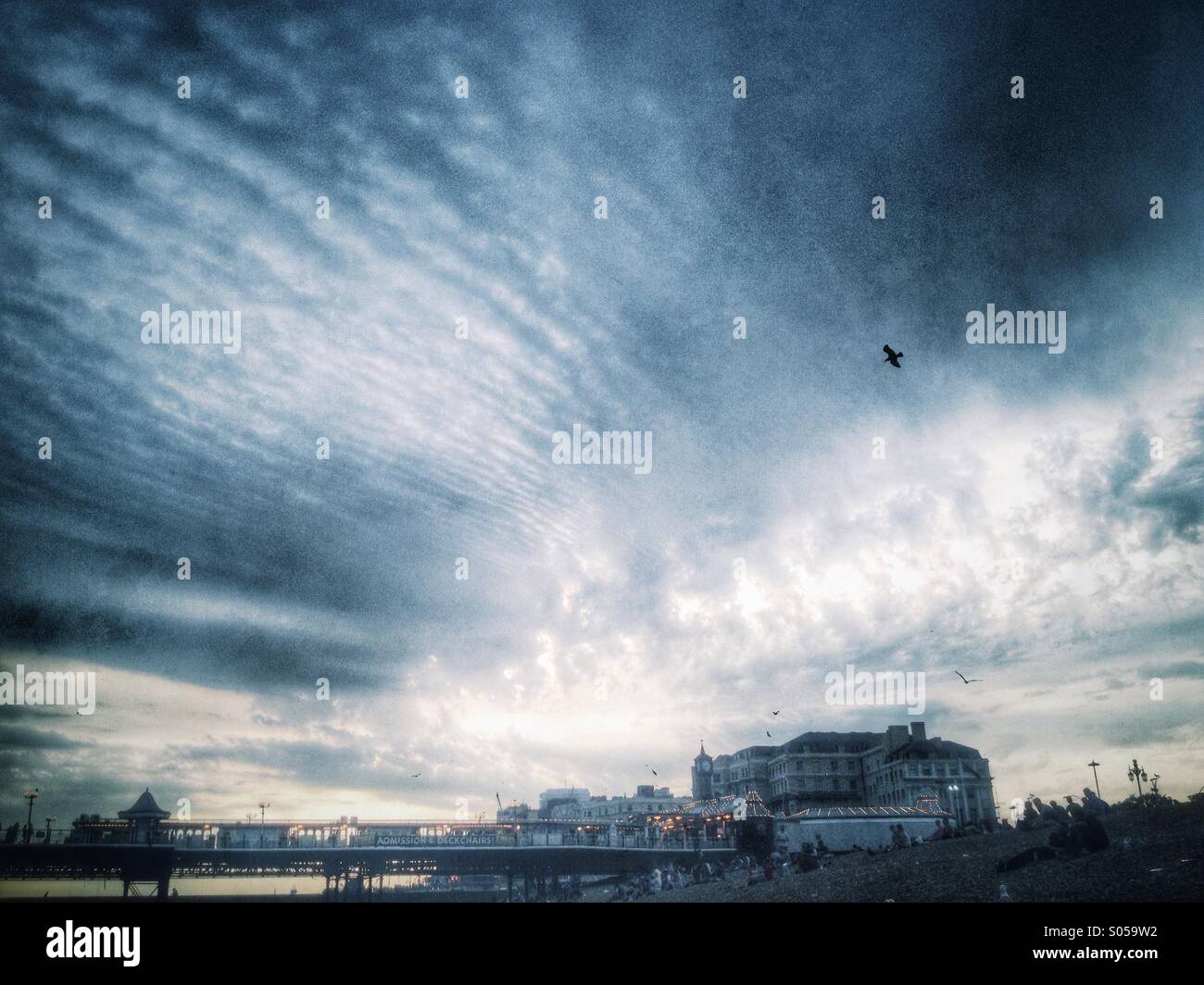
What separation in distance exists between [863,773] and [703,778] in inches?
1262

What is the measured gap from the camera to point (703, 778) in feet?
472

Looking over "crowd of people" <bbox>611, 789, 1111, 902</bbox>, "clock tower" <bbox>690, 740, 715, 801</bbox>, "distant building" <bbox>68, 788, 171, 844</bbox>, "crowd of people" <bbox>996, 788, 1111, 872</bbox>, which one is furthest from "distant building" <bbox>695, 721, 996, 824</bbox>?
"distant building" <bbox>68, 788, 171, 844</bbox>

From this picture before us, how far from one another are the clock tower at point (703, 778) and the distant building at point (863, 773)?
0.31m

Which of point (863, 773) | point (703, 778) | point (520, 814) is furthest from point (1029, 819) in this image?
point (520, 814)

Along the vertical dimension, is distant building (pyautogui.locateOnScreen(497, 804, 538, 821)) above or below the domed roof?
below

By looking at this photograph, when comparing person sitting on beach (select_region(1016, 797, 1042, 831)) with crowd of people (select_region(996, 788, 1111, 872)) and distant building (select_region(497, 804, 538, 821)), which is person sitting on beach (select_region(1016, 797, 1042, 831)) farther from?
distant building (select_region(497, 804, 538, 821))

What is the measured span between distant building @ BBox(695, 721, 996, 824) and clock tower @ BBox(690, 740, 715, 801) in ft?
1.01

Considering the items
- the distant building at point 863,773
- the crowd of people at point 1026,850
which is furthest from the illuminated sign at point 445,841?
the distant building at point 863,773

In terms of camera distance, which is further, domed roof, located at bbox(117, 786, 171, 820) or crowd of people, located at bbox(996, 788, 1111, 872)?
domed roof, located at bbox(117, 786, 171, 820)

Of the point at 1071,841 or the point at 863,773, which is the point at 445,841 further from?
the point at 1071,841

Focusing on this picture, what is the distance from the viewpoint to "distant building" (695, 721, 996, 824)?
105 meters
